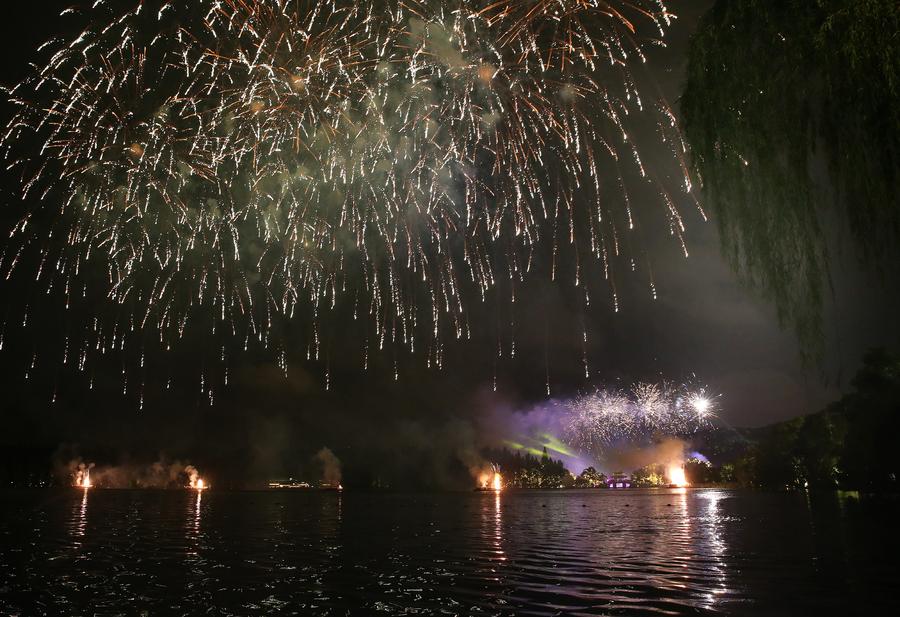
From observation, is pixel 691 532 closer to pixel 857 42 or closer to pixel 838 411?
pixel 857 42

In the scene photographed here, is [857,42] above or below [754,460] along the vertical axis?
above

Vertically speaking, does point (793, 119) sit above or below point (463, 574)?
above

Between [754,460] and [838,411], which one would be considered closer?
[838,411]

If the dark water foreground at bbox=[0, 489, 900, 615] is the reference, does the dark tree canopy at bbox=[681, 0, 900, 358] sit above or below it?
above

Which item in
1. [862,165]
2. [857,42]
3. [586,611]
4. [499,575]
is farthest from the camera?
[499,575]

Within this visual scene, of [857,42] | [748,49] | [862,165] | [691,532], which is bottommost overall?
[691,532]

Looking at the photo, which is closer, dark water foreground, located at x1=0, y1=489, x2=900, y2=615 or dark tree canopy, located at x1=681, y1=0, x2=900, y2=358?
dark tree canopy, located at x1=681, y1=0, x2=900, y2=358

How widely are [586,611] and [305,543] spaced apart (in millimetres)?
25444

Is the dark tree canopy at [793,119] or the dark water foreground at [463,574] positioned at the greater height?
the dark tree canopy at [793,119]

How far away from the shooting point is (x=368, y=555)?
29.4 m

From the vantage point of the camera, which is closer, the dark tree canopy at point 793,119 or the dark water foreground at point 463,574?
the dark tree canopy at point 793,119

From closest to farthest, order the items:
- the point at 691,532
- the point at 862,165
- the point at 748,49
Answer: the point at 862,165, the point at 748,49, the point at 691,532

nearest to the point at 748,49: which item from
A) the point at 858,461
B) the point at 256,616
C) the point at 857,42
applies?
the point at 857,42

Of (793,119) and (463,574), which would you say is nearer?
(793,119)
